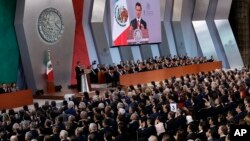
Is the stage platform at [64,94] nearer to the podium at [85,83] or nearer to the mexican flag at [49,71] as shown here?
the podium at [85,83]

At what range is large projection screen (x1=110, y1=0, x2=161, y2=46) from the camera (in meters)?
27.7

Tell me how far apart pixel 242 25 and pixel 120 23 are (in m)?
17.2

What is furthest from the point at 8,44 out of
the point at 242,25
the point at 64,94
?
the point at 242,25

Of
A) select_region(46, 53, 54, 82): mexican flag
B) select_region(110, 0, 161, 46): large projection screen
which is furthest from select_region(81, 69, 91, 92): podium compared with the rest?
select_region(110, 0, 161, 46): large projection screen

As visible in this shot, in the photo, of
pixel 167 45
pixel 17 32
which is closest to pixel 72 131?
pixel 17 32

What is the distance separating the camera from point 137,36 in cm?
2953

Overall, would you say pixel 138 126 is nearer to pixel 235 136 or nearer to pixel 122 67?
pixel 235 136

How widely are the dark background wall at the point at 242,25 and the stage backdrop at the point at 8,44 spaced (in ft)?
82.9

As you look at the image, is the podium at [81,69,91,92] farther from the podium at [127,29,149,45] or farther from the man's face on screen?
the man's face on screen

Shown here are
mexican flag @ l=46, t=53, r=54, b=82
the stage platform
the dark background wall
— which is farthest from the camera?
the dark background wall

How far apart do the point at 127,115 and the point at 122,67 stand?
14.0 meters

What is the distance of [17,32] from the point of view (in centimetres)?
2170

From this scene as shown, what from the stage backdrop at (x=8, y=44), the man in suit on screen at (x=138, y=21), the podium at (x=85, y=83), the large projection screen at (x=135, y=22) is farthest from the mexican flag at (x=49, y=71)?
the man in suit on screen at (x=138, y=21)

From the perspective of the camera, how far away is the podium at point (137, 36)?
2877 centimetres
